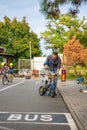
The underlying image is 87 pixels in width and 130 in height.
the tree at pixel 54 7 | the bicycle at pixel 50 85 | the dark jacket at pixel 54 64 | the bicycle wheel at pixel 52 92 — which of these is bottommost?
the bicycle wheel at pixel 52 92

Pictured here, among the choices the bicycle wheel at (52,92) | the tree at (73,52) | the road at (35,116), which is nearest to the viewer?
the road at (35,116)

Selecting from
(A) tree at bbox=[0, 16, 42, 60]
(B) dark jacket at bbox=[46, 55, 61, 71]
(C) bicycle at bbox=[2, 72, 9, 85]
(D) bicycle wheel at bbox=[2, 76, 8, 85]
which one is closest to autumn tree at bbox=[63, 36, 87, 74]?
(A) tree at bbox=[0, 16, 42, 60]

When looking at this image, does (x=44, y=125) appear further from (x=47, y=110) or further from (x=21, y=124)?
(x=47, y=110)

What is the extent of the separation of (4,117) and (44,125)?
162cm

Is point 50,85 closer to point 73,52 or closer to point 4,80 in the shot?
point 4,80

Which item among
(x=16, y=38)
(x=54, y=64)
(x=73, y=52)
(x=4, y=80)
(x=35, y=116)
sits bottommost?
(x=35, y=116)

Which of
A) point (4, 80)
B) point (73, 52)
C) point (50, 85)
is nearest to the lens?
point (50, 85)

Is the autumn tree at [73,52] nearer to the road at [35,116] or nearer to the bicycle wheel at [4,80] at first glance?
the bicycle wheel at [4,80]

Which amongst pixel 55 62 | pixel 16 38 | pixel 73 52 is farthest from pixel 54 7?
pixel 16 38

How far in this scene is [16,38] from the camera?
247 feet

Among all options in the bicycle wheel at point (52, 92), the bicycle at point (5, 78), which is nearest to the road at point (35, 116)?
the bicycle wheel at point (52, 92)

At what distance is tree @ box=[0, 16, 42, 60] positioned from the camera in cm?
7512

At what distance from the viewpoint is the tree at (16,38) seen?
246 feet

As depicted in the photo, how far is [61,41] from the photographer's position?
64.6 meters
